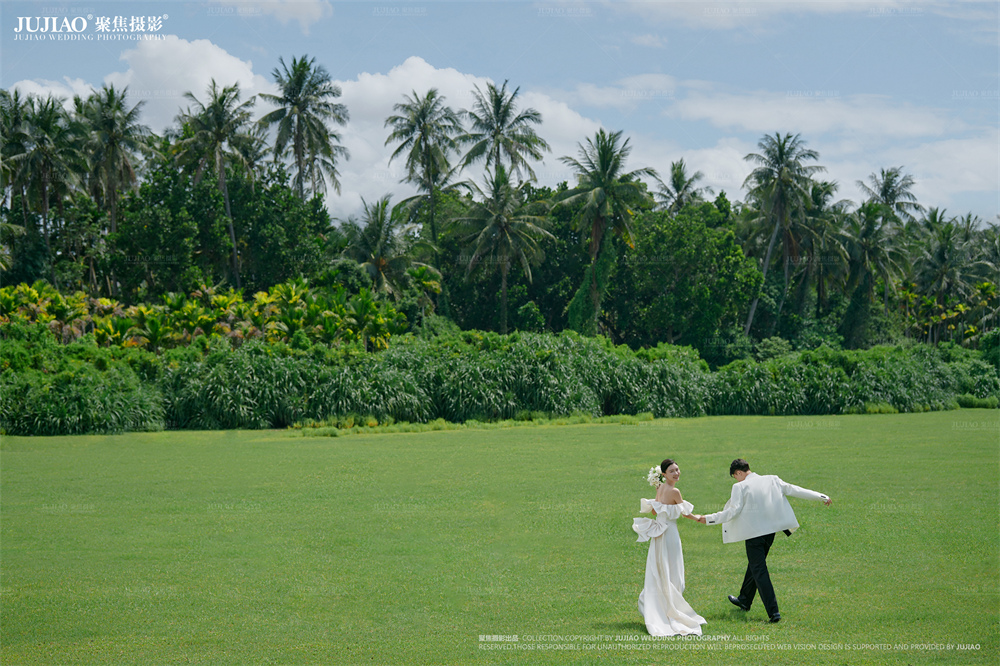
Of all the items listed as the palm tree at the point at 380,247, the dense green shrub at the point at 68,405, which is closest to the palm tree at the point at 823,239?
the palm tree at the point at 380,247

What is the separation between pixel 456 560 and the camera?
9039 millimetres

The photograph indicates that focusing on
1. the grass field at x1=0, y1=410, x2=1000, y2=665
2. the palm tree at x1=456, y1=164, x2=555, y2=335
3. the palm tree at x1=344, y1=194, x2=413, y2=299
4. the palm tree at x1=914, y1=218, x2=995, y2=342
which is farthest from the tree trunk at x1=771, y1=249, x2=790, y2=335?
the grass field at x1=0, y1=410, x2=1000, y2=665

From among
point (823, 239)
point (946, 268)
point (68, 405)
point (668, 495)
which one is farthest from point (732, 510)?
point (946, 268)

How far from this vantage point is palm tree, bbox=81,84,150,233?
46.8 metres

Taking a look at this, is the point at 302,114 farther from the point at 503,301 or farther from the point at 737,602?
the point at 737,602

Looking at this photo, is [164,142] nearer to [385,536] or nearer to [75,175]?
[75,175]

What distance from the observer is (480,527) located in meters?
10.6

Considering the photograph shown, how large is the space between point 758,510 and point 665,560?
846mm

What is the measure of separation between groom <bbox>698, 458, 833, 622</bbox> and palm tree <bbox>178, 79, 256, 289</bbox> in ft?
133

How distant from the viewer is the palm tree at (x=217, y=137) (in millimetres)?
43406

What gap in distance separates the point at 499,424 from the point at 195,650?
54.9 ft

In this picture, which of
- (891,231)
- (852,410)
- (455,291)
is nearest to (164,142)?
(455,291)

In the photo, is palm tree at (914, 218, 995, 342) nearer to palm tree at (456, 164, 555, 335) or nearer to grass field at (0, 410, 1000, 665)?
palm tree at (456, 164, 555, 335)

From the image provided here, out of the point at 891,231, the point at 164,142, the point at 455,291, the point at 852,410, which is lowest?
the point at 852,410
